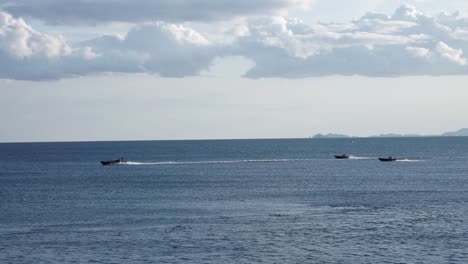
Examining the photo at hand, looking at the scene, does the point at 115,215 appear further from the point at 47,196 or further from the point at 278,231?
the point at 47,196

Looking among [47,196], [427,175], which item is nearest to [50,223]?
[47,196]

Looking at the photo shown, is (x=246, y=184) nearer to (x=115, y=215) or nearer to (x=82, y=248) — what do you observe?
(x=115, y=215)

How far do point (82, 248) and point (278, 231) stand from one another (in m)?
23.7

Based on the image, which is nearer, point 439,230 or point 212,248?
point 212,248

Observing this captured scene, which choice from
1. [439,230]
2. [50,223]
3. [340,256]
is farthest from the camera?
[50,223]

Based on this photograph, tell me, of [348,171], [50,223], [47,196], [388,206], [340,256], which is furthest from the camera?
[348,171]

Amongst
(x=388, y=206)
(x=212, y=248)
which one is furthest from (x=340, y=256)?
(x=388, y=206)

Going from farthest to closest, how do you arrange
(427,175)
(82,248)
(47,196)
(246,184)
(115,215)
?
(427,175)
(246,184)
(47,196)
(115,215)
(82,248)

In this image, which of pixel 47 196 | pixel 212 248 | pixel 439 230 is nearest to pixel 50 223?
pixel 212 248

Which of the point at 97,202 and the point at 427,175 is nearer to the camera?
the point at 97,202

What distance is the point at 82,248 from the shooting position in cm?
7600

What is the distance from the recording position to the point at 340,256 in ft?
234

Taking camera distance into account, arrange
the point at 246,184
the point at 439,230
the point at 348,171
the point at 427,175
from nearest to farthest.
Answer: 1. the point at 439,230
2. the point at 246,184
3. the point at 427,175
4. the point at 348,171

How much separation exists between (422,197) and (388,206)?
15.2m
